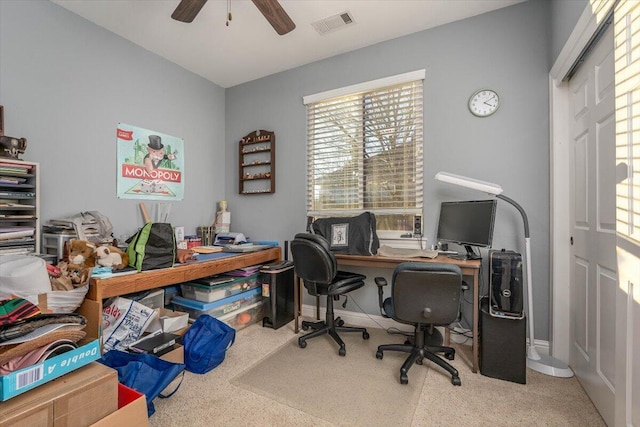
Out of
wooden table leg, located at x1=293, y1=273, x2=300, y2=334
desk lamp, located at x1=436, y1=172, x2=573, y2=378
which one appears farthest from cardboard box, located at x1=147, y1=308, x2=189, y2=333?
desk lamp, located at x1=436, y1=172, x2=573, y2=378

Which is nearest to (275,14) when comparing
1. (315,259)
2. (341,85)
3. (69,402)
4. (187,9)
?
(187,9)

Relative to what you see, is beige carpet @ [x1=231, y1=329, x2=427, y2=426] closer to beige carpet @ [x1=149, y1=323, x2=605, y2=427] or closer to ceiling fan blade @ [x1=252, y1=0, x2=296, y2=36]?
beige carpet @ [x1=149, y1=323, x2=605, y2=427]

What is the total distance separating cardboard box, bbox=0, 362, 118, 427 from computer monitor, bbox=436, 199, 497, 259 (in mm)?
2257

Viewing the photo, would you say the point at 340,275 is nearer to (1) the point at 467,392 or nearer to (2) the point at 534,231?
(1) the point at 467,392

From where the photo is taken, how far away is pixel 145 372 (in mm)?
1535

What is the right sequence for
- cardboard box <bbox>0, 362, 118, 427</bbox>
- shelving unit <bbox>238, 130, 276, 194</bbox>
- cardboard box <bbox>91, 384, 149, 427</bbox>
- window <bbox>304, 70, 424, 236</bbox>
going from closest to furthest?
cardboard box <bbox>0, 362, 118, 427</bbox> < cardboard box <bbox>91, 384, 149, 427</bbox> < window <bbox>304, 70, 424, 236</bbox> < shelving unit <bbox>238, 130, 276, 194</bbox>

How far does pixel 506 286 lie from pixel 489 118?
4.48ft

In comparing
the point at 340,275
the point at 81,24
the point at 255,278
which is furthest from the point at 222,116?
the point at 340,275

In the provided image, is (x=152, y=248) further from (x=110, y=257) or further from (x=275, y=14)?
(x=275, y=14)

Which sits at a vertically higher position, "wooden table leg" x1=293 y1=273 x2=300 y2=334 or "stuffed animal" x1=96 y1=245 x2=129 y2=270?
"stuffed animal" x1=96 y1=245 x2=129 y2=270

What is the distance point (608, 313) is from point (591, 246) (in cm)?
41

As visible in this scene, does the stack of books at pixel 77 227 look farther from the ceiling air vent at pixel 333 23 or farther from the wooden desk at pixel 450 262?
the ceiling air vent at pixel 333 23

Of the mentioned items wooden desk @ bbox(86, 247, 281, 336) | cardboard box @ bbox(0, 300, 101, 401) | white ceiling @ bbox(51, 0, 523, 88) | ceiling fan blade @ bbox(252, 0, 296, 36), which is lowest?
cardboard box @ bbox(0, 300, 101, 401)

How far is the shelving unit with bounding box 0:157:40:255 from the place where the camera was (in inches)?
70.4
